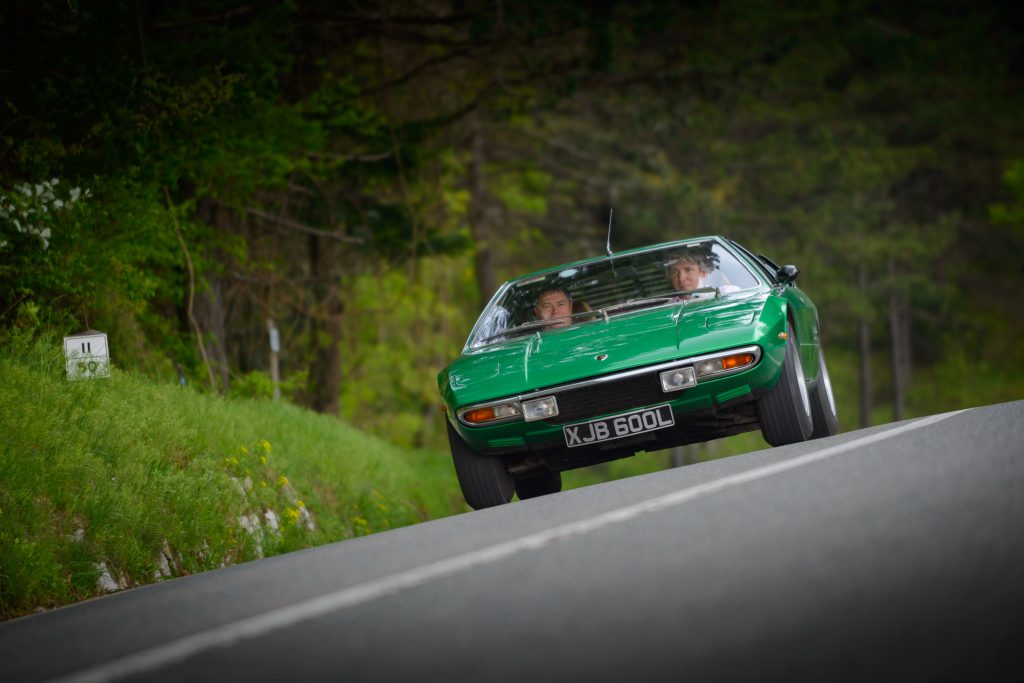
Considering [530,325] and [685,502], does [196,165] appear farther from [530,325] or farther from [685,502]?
[685,502]

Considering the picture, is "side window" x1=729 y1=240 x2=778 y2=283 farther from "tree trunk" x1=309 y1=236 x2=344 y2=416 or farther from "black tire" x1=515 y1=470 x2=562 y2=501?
"tree trunk" x1=309 y1=236 x2=344 y2=416

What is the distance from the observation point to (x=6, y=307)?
34.4ft

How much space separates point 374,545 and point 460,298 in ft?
120

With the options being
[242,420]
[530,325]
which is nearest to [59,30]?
[242,420]

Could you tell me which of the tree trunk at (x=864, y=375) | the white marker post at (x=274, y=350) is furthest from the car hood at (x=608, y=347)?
the tree trunk at (x=864, y=375)

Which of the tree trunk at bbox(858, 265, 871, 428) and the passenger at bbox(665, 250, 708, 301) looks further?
the tree trunk at bbox(858, 265, 871, 428)

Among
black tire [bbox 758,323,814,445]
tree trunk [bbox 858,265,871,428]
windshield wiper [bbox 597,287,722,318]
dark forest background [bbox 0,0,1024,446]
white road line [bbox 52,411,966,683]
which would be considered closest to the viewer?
white road line [bbox 52,411,966,683]

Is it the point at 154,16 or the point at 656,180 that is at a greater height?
the point at 154,16

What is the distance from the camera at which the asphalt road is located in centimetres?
363

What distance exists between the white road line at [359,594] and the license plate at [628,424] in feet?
3.52

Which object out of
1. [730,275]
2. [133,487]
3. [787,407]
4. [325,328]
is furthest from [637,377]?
[325,328]

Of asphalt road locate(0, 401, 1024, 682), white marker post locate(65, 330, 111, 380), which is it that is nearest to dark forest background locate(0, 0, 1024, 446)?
white marker post locate(65, 330, 111, 380)

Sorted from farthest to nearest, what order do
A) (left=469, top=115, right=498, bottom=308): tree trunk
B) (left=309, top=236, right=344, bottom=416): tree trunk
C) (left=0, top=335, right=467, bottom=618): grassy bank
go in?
(left=469, top=115, right=498, bottom=308): tree trunk, (left=309, top=236, right=344, bottom=416): tree trunk, (left=0, top=335, right=467, bottom=618): grassy bank

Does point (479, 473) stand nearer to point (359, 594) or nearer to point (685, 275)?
point (685, 275)
